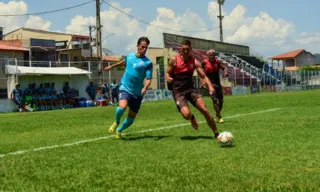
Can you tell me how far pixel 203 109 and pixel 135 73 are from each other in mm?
1734

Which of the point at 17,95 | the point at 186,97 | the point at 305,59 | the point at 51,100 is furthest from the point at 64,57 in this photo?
the point at 305,59

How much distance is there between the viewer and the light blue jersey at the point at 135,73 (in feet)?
30.0

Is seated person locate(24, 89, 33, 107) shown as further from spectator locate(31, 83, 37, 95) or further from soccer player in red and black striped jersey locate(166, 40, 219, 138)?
soccer player in red and black striped jersey locate(166, 40, 219, 138)

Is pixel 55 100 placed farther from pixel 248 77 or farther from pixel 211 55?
pixel 248 77

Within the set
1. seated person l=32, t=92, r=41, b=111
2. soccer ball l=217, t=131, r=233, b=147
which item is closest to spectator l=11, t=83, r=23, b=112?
seated person l=32, t=92, r=41, b=111

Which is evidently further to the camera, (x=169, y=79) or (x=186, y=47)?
(x=169, y=79)

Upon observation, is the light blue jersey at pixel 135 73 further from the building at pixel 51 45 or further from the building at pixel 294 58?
the building at pixel 294 58

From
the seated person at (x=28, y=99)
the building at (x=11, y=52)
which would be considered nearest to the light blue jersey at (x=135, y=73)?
the seated person at (x=28, y=99)

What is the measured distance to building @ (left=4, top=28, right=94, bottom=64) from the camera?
5272 centimetres

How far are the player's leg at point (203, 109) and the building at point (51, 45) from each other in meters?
41.7

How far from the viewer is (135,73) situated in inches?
360

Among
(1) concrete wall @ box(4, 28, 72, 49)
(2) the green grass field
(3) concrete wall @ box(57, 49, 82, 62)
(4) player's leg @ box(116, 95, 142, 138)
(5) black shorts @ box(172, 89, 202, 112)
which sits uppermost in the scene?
(1) concrete wall @ box(4, 28, 72, 49)

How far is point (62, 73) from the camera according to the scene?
31.6 meters

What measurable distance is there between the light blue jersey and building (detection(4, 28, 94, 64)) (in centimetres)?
4061
